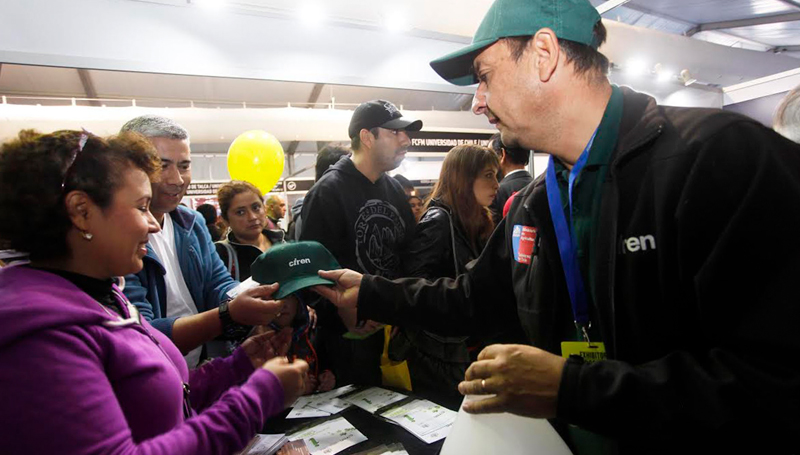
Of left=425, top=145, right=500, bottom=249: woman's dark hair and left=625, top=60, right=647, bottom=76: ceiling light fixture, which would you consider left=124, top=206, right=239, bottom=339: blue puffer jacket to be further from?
left=625, top=60, right=647, bottom=76: ceiling light fixture

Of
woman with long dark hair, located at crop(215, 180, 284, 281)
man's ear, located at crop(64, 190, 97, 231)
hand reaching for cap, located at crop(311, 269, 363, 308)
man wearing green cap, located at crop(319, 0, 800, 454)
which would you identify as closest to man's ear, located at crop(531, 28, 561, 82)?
man wearing green cap, located at crop(319, 0, 800, 454)

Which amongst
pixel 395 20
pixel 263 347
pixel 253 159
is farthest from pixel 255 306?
pixel 395 20

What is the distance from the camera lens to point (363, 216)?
2395mm

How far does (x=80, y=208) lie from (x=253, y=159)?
3.95 metres

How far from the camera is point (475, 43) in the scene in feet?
3.89

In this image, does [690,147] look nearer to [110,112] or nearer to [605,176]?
[605,176]

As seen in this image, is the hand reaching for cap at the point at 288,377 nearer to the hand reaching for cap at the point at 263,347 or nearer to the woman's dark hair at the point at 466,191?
the hand reaching for cap at the point at 263,347

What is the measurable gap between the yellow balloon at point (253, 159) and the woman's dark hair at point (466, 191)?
276 centimetres

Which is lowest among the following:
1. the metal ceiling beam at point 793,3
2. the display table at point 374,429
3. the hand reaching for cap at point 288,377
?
the display table at point 374,429

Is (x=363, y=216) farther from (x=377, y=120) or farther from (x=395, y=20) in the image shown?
(x=395, y=20)

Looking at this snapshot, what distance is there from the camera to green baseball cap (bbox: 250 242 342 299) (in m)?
1.62

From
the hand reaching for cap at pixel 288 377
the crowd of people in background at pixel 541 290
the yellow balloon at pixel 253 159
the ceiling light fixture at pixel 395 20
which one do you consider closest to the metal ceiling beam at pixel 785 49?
the ceiling light fixture at pixel 395 20

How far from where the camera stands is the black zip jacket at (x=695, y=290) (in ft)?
2.52

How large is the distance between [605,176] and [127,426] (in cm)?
113
